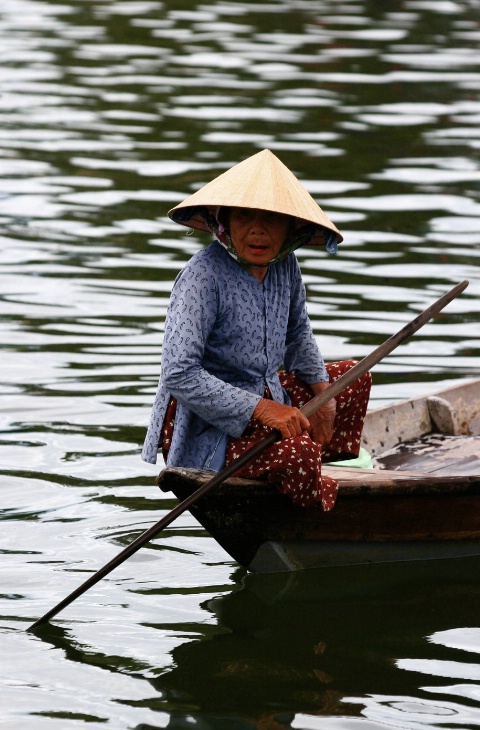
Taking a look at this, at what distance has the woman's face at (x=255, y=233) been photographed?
464cm

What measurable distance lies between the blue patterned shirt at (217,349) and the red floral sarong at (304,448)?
0.07 meters

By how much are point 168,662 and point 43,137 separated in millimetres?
8549

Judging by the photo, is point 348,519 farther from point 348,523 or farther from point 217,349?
point 217,349

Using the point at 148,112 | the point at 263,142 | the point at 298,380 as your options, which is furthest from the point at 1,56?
the point at 298,380

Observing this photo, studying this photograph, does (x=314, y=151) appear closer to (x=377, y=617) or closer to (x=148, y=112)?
(x=148, y=112)

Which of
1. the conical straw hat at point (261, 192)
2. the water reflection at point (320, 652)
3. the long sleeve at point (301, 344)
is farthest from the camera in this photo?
the long sleeve at point (301, 344)

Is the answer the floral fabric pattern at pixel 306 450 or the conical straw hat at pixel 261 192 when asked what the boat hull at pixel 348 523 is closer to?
the floral fabric pattern at pixel 306 450

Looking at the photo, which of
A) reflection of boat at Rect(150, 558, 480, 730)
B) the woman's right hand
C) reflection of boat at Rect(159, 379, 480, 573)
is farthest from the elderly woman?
reflection of boat at Rect(150, 558, 480, 730)

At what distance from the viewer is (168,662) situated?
4391mm

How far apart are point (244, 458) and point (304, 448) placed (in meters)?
0.20

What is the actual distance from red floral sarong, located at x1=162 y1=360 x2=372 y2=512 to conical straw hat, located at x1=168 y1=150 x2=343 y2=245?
57cm

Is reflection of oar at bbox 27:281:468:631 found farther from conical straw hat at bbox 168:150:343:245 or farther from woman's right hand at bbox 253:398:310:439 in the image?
conical straw hat at bbox 168:150:343:245

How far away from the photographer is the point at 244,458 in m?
4.42

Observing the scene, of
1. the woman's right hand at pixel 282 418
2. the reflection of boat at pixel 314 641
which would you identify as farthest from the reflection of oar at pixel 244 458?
the reflection of boat at pixel 314 641
